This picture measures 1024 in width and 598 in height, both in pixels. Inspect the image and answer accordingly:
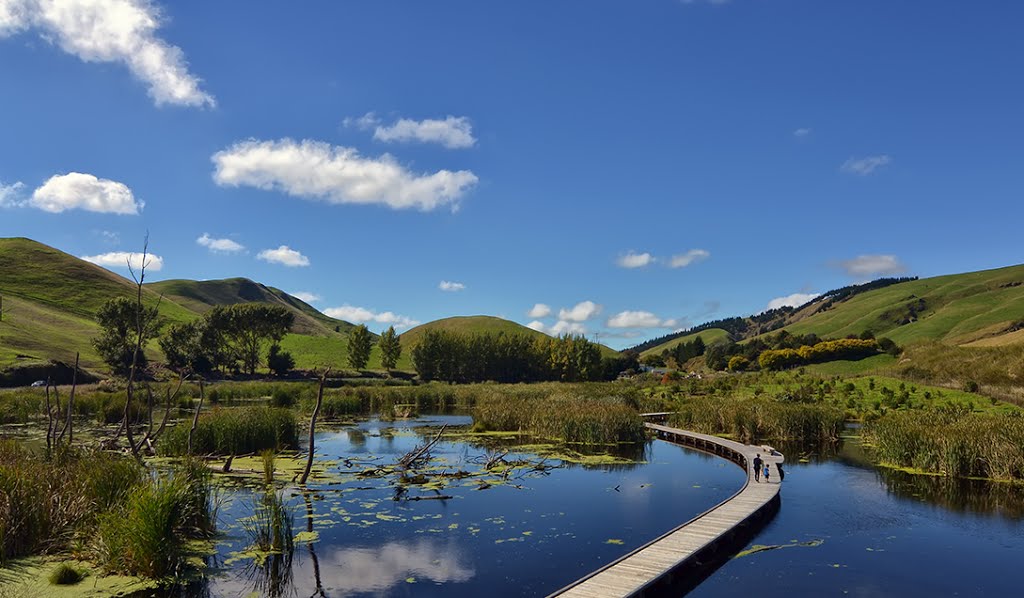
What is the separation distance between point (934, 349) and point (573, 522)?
7198 centimetres

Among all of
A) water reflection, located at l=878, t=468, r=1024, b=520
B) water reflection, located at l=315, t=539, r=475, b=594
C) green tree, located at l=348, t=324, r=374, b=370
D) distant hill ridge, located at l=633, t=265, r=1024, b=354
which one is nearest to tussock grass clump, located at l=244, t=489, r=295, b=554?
water reflection, located at l=315, t=539, r=475, b=594

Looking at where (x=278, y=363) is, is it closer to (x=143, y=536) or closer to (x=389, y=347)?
(x=389, y=347)

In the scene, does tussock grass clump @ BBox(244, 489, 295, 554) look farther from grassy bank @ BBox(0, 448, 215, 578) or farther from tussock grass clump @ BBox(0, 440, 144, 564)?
tussock grass clump @ BBox(0, 440, 144, 564)

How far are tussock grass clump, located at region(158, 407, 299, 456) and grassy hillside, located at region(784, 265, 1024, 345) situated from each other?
11774 cm

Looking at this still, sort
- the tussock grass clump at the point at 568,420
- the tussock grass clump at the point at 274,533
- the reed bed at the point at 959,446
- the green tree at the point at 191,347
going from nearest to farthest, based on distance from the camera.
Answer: the tussock grass clump at the point at 274,533 < the reed bed at the point at 959,446 < the tussock grass clump at the point at 568,420 < the green tree at the point at 191,347

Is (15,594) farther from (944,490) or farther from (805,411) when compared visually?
A: (805,411)

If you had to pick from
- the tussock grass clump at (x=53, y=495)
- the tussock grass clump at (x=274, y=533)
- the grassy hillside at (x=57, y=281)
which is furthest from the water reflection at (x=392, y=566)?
the grassy hillside at (x=57, y=281)

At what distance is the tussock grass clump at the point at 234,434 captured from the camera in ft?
92.7

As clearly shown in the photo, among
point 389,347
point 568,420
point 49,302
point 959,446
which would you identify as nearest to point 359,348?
point 389,347

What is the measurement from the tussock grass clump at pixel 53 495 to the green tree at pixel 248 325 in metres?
87.2

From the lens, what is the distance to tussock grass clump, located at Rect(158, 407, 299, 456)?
92.7 feet

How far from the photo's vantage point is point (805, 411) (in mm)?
39938

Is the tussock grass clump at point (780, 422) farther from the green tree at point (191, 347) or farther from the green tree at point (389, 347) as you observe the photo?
the green tree at point (389, 347)

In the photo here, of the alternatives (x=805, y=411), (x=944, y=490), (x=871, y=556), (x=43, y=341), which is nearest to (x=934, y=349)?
(x=805, y=411)
